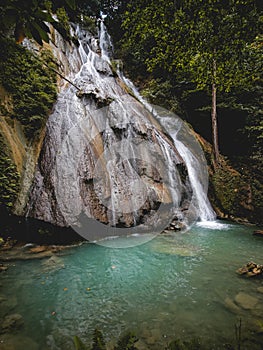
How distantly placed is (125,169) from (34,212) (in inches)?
132

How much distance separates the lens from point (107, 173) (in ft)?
24.0

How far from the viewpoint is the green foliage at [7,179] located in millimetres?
5457

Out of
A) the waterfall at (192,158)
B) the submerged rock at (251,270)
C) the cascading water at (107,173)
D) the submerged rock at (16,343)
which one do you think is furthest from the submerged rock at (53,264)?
the waterfall at (192,158)

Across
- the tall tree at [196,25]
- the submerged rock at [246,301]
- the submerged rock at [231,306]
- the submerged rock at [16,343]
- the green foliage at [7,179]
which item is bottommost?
the submerged rock at [16,343]

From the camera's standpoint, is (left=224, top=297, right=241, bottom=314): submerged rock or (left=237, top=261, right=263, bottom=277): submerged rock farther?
(left=237, top=261, right=263, bottom=277): submerged rock

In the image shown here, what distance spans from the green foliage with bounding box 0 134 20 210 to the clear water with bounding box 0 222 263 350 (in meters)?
1.67

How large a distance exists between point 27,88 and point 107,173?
3771mm

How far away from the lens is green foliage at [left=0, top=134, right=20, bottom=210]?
17.9ft

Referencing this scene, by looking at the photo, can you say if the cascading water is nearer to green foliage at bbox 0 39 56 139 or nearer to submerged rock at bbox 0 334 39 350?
green foliage at bbox 0 39 56 139

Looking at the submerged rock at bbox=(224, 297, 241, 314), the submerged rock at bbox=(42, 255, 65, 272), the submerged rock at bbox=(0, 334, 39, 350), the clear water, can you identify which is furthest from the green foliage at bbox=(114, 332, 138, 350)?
the submerged rock at bbox=(42, 255, 65, 272)

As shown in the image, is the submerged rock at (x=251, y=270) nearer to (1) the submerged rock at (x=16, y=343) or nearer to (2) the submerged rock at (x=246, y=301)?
(2) the submerged rock at (x=246, y=301)

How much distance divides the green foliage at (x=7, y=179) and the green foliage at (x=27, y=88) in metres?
1.27

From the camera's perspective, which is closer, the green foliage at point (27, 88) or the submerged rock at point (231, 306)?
the submerged rock at point (231, 306)

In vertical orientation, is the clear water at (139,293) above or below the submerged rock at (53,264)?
below
